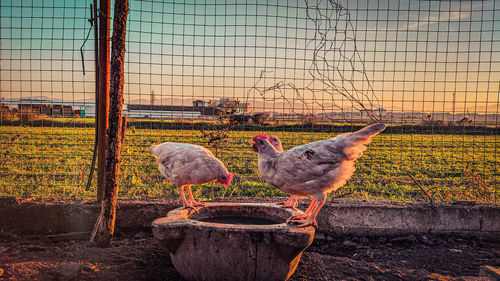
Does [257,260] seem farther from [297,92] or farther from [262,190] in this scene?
[262,190]

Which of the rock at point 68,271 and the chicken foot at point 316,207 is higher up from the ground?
the chicken foot at point 316,207

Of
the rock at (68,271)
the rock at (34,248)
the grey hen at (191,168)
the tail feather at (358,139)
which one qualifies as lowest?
the rock at (34,248)

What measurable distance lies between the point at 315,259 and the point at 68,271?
2091 mm

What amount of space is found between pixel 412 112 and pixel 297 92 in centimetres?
154

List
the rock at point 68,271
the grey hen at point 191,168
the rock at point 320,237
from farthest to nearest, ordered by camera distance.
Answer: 1. the rock at point 320,237
2. the grey hen at point 191,168
3. the rock at point 68,271

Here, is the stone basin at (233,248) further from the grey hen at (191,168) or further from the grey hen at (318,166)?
the grey hen at (191,168)

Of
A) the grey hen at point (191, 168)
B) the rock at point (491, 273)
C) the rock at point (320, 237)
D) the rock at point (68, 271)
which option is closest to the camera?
the rock at point (491, 273)

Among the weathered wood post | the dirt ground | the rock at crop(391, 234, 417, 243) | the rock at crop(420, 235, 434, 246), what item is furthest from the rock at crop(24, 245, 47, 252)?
the rock at crop(420, 235, 434, 246)

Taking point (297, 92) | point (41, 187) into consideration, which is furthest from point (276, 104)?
point (41, 187)

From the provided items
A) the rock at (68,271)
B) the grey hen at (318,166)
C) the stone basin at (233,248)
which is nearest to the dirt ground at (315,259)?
the rock at (68,271)

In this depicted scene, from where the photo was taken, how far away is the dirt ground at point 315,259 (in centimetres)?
278

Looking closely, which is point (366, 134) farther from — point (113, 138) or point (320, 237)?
point (113, 138)

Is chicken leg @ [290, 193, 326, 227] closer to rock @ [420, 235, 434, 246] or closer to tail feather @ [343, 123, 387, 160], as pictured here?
tail feather @ [343, 123, 387, 160]

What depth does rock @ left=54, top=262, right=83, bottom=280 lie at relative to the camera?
8.71ft
